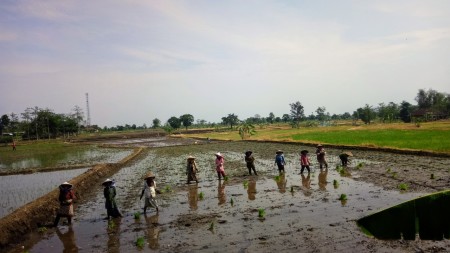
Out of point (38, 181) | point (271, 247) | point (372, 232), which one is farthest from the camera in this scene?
point (38, 181)

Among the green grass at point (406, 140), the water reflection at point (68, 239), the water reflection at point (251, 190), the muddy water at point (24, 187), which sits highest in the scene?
the green grass at point (406, 140)

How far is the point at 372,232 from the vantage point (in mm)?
3252

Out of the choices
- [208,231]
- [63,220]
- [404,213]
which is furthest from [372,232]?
[63,220]

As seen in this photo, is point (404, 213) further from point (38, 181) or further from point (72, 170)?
point (72, 170)

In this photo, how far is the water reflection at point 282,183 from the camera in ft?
46.1

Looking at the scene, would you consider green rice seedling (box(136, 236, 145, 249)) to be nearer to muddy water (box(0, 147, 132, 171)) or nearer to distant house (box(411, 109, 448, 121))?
muddy water (box(0, 147, 132, 171))

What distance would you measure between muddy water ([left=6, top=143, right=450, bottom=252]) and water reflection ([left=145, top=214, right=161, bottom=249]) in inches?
1.1

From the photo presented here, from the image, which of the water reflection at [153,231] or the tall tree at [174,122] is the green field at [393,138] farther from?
the tall tree at [174,122]

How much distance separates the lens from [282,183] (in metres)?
15.4

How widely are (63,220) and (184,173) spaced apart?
369 inches

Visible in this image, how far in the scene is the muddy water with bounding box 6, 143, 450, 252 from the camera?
26.2 feet

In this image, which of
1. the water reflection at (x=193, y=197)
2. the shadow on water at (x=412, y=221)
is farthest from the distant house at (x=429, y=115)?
the shadow on water at (x=412, y=221)

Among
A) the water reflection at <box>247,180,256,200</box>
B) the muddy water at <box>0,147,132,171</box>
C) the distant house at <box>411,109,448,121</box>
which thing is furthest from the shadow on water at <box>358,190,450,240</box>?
the distant house at <box>411,109,448,121</box>

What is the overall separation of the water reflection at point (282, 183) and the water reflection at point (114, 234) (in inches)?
245
